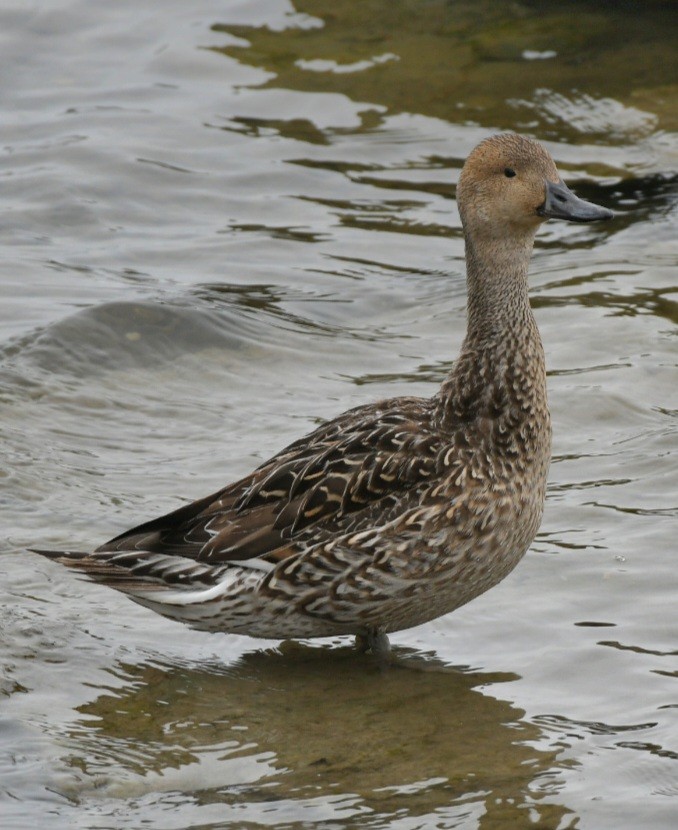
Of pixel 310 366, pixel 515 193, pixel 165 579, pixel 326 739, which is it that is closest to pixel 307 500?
pixel 165 579

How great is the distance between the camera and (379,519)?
7.37m

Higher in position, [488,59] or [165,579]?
[488,59]

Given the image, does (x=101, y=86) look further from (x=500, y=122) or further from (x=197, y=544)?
(x=197, y=544)

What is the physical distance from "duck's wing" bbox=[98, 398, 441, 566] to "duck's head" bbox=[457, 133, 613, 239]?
3.59 ft

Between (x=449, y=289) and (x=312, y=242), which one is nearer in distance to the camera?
(x=449, y=289)

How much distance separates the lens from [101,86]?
1658 cm

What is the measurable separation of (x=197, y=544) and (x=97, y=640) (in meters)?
0.65

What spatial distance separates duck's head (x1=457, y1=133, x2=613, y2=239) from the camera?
7.88 meters

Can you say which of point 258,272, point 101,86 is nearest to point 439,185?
point 258,272

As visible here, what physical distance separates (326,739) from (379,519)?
115cm

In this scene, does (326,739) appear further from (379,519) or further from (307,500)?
(307,500)

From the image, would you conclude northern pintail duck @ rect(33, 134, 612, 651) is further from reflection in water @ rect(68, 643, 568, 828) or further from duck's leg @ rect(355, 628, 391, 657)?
reflection in water @ rect(68, 643, 568, 828)

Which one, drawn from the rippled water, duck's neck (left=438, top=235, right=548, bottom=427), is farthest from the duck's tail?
duck's neck (left=438, top=235, right=548, bottom=427)

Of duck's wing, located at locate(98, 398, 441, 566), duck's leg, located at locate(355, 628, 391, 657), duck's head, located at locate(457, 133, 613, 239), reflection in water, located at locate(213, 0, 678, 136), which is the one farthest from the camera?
reflection in water, located at locate(213, 0, 678, 136)
